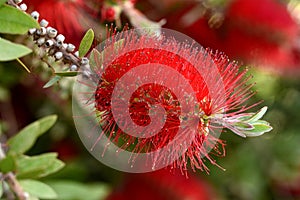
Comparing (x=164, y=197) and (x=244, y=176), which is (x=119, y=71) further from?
(x=244, y=176)

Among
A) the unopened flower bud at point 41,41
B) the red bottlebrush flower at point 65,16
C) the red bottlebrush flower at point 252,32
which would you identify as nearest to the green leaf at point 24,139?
the unopened flower bud at point 41,41

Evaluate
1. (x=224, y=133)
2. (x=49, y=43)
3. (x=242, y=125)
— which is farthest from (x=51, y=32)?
(x=224, y=133)

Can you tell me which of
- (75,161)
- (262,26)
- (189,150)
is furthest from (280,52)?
(189,150)

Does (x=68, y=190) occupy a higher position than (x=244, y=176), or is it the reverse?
(x=244, y=176)

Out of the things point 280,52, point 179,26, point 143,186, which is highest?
point 280,52

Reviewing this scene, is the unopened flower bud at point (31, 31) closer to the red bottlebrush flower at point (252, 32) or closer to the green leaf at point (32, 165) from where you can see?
the green leaf at point (32, 165)

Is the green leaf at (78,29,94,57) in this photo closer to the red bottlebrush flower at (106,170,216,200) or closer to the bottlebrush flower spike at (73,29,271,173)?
the bottlebrush flower spike at (73,29,271,173)

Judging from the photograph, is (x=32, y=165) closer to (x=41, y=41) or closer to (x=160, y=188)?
(x=41, y=41)
